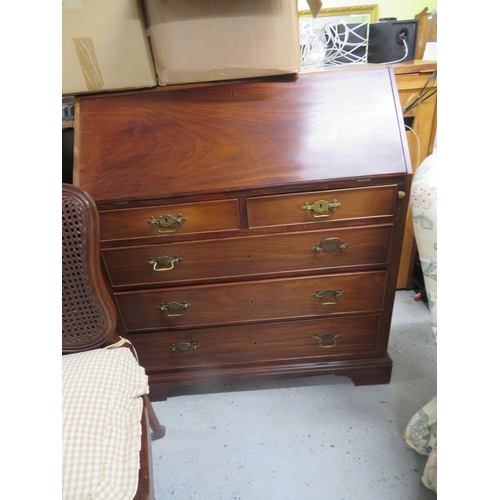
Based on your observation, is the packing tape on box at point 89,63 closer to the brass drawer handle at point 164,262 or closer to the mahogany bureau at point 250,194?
the mahogany bureau at point 250,194

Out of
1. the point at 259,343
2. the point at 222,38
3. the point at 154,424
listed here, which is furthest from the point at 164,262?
the point at 222,38

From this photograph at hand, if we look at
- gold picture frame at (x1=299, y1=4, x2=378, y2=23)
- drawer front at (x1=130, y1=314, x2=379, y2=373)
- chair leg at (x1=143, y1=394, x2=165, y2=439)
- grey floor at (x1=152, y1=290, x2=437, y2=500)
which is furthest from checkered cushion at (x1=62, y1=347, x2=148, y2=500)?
gold picture frame at (x1=299, y1=4, x2=378, y2=23)

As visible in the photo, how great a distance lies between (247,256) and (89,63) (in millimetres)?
762

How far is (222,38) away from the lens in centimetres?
87

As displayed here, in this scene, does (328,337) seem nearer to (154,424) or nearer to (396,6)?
(154,424)

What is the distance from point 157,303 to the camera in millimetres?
1062

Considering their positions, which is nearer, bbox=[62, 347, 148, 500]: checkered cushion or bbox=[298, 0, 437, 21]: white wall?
bbox=[62, 347, 148, 500]: checkered cushion

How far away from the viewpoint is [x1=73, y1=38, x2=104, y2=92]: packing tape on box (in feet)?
2.90

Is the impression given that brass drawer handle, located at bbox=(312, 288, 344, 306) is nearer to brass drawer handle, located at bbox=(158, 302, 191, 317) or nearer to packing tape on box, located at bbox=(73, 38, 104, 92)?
brass drawer handle, located at bbox=(158, 302, 191, 317)
